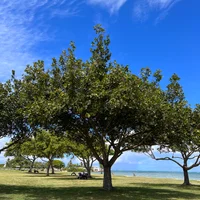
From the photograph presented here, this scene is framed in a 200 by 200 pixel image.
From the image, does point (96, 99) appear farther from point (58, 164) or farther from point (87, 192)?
point (58, 164)

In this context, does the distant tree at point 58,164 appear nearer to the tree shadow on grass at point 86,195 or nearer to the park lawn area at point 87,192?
the park lawn area at point 87,192

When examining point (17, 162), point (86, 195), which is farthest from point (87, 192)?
point (17, 162)

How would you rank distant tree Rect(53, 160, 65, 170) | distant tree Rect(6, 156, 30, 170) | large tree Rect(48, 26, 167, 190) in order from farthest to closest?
distant tree Rect(53, 160, 65, 170), distant tree Rect(6, 156, 30, 170), large tree Rect(48, 26, 167, 190)

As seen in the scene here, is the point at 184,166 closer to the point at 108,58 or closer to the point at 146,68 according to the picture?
the point at 146,68

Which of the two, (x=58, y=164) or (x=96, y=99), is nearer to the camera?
(x=96, y=99)

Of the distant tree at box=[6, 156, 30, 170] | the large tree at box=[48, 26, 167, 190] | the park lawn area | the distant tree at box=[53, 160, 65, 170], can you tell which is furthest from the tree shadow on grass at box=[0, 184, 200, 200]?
the distant tree at box=[53, 160, 65, 170]

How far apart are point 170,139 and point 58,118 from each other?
10.1 m

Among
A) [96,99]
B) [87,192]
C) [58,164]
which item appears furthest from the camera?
[58,164]

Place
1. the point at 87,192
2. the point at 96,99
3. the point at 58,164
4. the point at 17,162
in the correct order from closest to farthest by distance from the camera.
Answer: the point at 96,99 < the point at 87,192 < the point at 17,162 < the point at 58,164

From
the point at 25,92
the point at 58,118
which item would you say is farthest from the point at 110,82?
the point at 25,92

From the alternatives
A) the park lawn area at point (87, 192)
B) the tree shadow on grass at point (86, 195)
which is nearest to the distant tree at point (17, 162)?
the park lawn area at point (87, 192)

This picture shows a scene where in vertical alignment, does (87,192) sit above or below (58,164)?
below

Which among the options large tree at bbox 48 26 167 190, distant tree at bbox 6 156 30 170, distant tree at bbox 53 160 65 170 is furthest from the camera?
distant tree at bbox 53 160 65 170

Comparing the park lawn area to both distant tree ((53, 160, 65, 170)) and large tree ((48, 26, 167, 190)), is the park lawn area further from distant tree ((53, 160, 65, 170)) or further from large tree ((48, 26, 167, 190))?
distant tree ((53, 160, 65, 170))
